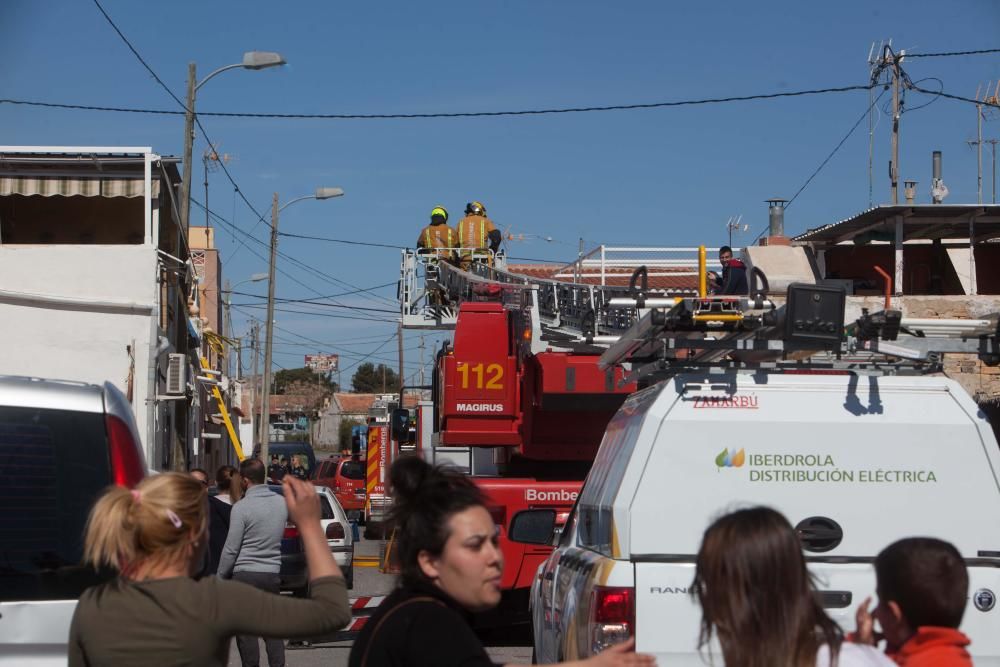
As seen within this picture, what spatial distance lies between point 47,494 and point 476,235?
1436cm

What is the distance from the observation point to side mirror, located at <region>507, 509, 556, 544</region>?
7.28 m

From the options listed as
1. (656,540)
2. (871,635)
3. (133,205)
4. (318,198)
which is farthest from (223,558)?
(318,198)

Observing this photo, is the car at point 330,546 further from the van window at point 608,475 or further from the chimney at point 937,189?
the chimney at point 937,189

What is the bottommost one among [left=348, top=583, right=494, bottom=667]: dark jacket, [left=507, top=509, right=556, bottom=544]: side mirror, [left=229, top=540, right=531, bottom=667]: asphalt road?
[left=229, top=540, right=531, bottom=667]: asphalt road

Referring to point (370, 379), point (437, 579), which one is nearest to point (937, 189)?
point (437, 579)

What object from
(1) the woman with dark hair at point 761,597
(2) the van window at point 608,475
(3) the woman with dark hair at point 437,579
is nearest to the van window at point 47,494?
(3) the woman with dark hair at point 437,579

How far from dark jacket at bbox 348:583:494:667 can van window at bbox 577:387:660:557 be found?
2.12 m

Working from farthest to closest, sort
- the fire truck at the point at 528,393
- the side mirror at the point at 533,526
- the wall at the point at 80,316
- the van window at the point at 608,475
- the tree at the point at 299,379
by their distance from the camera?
1. the tree at the point at 299,379
2. the wall at the point at 80,316
3. the fire truck at the point at 528,393
4. the side mirror at the point at 533,526
5. the van window at the point at 608,475

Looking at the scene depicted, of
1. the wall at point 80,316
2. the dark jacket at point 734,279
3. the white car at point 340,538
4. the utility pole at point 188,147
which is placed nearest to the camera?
the dark jacket at point 734,279

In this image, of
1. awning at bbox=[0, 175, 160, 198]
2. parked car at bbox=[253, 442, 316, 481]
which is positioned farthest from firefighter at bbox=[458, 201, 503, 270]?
parked car at bbox=[253, 442, 316, 481]

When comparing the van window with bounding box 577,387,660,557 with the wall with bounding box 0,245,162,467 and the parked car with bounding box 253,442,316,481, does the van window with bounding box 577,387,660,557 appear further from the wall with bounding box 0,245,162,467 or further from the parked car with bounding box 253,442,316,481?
the parked car with bounding box 253,442,316,481

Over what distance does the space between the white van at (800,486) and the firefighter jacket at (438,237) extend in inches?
545

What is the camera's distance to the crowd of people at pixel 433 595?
2875mm

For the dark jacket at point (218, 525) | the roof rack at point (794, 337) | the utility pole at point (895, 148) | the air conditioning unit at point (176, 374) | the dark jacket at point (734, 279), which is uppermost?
the utility pole at point (895, 148)
